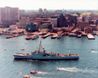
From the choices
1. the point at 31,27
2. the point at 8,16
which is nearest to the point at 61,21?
the point at 31,27

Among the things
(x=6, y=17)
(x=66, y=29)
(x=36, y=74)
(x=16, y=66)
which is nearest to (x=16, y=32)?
(x=66, y=29)

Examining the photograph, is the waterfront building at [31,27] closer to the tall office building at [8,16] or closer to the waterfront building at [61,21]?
the waterfront building at [61,21]

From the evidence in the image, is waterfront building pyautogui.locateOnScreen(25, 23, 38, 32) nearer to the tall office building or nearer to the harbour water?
the tall office building

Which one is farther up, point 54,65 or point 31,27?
point 54,65

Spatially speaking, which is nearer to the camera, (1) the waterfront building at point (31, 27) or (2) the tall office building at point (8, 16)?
(1) the waterfront building at point (31, 27)

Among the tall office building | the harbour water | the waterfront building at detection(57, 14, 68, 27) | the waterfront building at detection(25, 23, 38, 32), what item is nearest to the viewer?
the harbour water

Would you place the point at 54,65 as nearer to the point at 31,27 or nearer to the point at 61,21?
the point at 31,27

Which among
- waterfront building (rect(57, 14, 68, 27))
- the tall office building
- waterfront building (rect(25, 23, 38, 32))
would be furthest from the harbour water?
the tall office building

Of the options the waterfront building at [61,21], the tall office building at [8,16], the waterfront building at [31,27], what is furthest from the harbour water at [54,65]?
the tall office building at [8,16]
